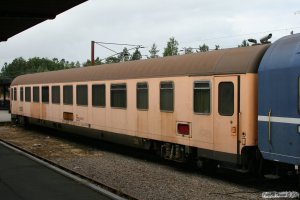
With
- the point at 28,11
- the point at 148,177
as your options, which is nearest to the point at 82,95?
the point at 28,11

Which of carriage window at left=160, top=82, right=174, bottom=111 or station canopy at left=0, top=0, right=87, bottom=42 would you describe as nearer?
carriage window at left=160, top=82, right=174, bottom=111

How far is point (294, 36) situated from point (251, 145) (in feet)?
7.56

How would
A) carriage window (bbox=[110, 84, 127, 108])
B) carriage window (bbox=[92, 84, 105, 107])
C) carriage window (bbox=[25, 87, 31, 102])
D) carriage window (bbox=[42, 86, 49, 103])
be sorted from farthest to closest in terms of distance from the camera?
carriage window (bbox=[25, 87, 31, 102]) < carriage window (bbox=[42, 86, 49, 103]) < carriage window (bbox=[92, 84, 105, 107]) < carriage window (bbox=[110, 84, 127, 108])

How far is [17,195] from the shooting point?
9.39 meters

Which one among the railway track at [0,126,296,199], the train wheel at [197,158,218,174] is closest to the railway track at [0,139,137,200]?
the railway track at [0,126,296,199]

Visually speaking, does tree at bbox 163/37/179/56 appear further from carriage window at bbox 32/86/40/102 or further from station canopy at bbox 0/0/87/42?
station canopy at bbox 0/0/87/42

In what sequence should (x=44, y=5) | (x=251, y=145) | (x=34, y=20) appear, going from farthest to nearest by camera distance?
(x=34, y=20)
(x=44, y=5)
(x=251, y=145)

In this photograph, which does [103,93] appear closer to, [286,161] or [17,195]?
[17,195]

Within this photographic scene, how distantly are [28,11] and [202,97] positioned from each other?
22.5 feet

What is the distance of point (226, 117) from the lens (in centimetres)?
1062

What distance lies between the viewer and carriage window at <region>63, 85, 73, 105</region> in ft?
66.8

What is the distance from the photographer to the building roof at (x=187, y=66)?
1032 centimetres

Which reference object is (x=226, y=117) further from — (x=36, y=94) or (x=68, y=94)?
(x=36, y=94)

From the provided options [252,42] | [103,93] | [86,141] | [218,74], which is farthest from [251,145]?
[86,141]
